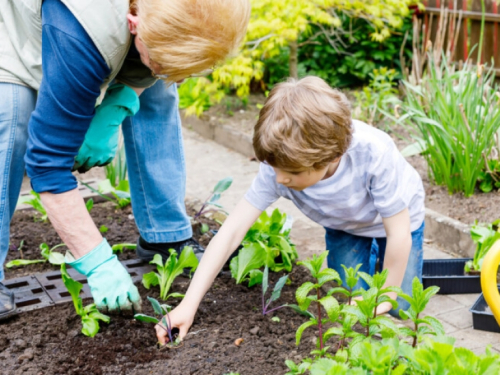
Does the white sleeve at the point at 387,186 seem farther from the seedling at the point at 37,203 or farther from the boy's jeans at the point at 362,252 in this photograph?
the seedling at the point at 37,203

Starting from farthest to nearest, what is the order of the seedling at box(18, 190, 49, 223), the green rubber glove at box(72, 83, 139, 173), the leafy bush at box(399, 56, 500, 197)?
the seedling at box(18, 190, 49, 223), the leafy bush at box(399, 56, 500, 197), the green rubber glove at box(72, 83, 139, 173)

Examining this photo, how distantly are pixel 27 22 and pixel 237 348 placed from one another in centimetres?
128

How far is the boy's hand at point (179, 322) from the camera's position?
2.10 metres

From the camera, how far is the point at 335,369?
3.96ft

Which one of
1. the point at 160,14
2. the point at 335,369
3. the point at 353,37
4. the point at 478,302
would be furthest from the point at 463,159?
the point at 353,37

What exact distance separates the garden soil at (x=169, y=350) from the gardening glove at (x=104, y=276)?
0.12 metres

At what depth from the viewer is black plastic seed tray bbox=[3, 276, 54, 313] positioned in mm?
2438

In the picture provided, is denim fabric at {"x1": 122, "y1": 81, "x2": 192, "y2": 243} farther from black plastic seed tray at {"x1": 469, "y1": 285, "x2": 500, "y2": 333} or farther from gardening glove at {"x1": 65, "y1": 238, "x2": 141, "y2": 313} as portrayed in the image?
black plastic seed tray at {"x1": 469, "y1": 285, "x2": 500, "y2": 333}

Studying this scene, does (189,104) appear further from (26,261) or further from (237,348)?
(237,348)

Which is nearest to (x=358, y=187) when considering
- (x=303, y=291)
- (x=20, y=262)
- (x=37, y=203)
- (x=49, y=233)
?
(x=303, y=291)

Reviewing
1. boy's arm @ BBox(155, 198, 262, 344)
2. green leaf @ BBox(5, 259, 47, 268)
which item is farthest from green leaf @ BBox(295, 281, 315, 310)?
green leaf @ BBox(5, 259, 47, 268)

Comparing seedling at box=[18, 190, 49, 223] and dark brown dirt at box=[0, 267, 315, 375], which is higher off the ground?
dark brown dirt at box=[0, 267, 315, 375]

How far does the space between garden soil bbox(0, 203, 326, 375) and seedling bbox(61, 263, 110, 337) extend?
34 mm

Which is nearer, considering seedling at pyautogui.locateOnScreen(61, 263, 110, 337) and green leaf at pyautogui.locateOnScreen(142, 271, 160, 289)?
seedling at pyautogui.locateOnScreen(61, 263, 110, 337)
